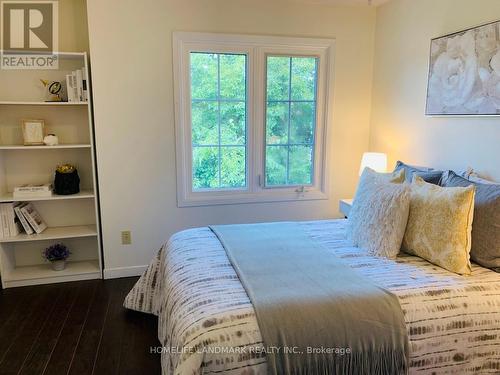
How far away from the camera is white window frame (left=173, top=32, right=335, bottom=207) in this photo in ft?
10.3

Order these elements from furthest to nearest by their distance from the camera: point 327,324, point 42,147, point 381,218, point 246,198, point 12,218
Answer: point 246,198 < point 12,218 < point 42,147 < point 381,218 < point 327,324

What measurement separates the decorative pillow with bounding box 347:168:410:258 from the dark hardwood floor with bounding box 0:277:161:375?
1372 mm

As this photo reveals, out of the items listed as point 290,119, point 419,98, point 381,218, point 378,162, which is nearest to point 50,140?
point 290,119

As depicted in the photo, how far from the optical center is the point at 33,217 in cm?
311

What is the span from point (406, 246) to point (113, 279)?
7.66 feet

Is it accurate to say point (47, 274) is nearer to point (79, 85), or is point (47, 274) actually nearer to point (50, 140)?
point (50, 140)

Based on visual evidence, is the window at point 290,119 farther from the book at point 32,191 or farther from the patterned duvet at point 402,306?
the book at point 32,191

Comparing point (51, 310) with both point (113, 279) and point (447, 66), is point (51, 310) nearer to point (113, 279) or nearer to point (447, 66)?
point (113, 279)

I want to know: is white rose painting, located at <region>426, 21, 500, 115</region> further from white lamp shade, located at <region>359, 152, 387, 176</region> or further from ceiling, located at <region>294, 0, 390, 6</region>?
ceiling, located at <region>294, 0, 390, 6</region>

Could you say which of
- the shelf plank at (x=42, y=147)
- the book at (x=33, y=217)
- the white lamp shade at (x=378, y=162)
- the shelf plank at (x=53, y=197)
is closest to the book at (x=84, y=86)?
the shelf plank at (x=42, y=147)

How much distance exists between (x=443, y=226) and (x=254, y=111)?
1884 mm

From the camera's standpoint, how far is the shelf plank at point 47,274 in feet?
10.1

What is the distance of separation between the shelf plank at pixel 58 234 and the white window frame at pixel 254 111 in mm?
780

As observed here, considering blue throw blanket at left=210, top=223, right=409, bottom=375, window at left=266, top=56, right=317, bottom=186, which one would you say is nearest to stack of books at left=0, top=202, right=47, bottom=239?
window at left=266, top=56, right=317, bottom=186
